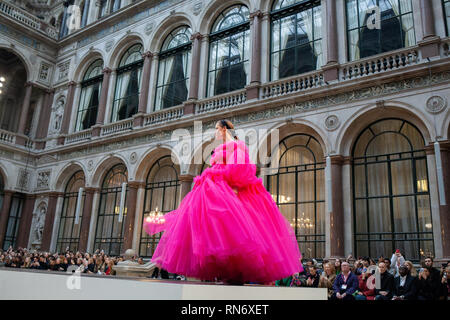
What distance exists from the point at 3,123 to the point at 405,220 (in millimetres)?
22971

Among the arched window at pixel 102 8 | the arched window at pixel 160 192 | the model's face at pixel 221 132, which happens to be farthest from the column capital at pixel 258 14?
the model's face at pixel 221 132

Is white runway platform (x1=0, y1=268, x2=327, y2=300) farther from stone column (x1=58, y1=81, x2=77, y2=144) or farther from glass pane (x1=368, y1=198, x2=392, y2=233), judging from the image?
stone column (x1=58, y1=81, x2=77, y2=144)

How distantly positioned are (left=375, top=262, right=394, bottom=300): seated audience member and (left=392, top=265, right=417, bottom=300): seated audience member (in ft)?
0.45

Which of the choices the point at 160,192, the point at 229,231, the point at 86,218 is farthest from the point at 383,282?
the point at 86,218

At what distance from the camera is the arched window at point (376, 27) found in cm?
1160

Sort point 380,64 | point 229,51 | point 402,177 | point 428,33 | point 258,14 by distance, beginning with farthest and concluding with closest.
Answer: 1. point 229,51
2. point 258,14
3. point 380,64
4. point 402,177
5. point 428,33

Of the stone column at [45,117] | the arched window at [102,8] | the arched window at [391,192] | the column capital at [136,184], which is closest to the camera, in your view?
the arched window at [391,192]

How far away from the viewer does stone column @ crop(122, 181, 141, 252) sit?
1593 cm

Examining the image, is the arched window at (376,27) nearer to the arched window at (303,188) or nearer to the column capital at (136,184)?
the arched window at (303,188)

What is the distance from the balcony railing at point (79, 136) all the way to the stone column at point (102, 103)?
0.68 meters

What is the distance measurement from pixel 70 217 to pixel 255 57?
40.6 feet

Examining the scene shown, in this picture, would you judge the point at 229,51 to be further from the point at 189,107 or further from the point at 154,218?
the point at 154,218

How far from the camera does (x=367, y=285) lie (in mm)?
8125

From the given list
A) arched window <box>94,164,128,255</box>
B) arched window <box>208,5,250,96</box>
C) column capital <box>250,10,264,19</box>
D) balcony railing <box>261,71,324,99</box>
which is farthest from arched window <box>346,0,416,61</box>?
arched window <box>94,164,128,255</box>
